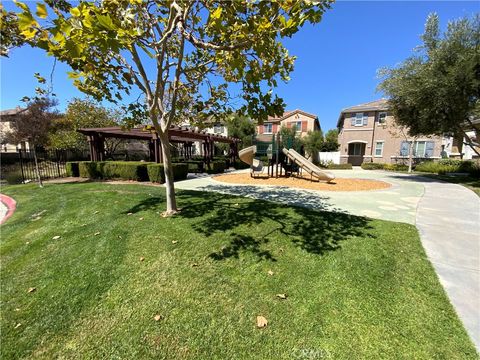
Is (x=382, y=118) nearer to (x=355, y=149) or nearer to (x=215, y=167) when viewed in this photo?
(x=355, y=149)

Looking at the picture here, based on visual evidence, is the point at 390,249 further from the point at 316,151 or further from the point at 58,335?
the point at 316,151

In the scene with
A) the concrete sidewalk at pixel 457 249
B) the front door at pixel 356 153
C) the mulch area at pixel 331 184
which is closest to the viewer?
the concrete sidewalk at pixel 457 249

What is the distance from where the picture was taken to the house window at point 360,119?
27.2 meters

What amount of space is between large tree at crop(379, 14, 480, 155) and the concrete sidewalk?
6.48 m

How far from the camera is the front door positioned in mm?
28625

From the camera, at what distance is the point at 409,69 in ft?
40.3

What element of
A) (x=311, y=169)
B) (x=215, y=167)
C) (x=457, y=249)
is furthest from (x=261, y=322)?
(x=215, y=167)

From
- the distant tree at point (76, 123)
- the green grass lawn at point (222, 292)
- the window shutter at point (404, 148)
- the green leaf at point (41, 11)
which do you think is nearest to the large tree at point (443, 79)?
the green grass lawn at point (222, 292)

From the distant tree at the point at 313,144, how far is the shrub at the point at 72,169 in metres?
24.1

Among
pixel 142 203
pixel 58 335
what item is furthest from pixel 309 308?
pixel 142 203

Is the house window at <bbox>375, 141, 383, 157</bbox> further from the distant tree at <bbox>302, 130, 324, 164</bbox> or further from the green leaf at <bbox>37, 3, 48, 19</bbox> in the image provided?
the green leaf at <bbox>37, 3, 48, 19</bbox>

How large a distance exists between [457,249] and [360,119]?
27370 millimetres

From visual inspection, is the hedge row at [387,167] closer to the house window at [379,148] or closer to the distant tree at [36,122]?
the house window at [379,148]

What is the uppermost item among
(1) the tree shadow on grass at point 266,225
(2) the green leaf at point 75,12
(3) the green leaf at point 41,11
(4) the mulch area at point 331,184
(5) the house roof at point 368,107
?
(5) the house roof at point 368,107
